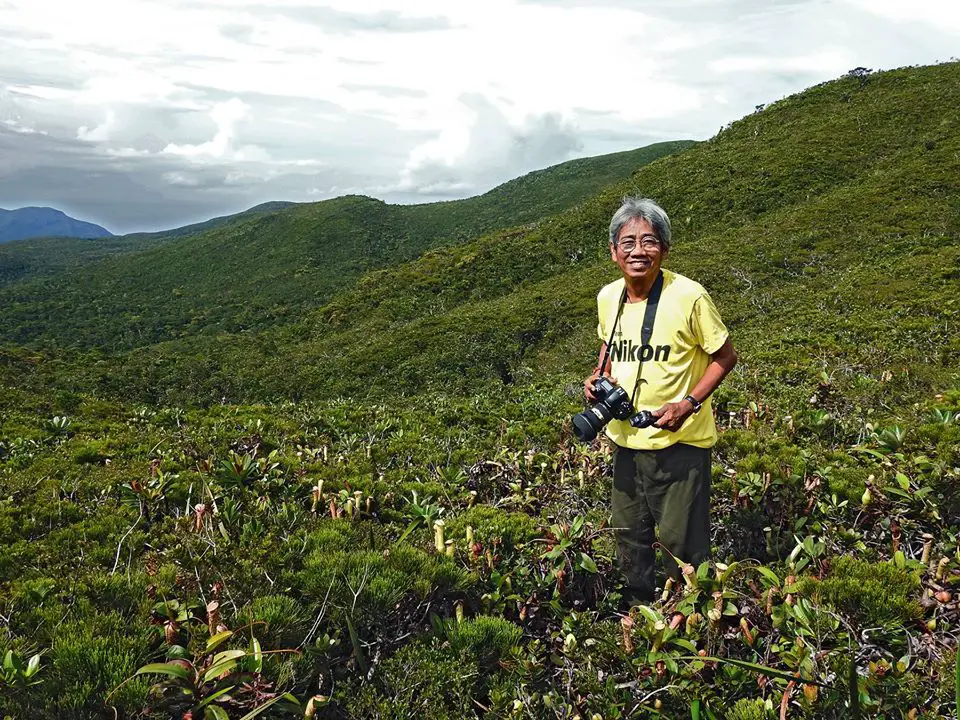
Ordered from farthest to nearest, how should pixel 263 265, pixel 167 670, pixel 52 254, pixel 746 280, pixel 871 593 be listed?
pixel 52 254, pixel 263 265, pixel 746 280, pixel 871 593, pixel 167 670

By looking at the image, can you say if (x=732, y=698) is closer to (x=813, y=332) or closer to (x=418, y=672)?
(x=418, y=672)

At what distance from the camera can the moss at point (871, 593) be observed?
309cm

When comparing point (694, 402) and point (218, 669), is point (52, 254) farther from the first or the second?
point (694, 402)

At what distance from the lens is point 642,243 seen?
3684 mm

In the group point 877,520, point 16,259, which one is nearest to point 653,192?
point 877,520

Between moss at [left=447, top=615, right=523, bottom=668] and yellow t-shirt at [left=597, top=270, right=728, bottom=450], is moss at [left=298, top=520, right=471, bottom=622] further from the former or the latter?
yellow t-shirt at [left=597, top=270, right=728, bottom=450]

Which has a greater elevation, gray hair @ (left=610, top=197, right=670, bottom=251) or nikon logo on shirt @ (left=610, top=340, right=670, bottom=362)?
gray hair @ (left=610, top=197, right=670, bottom=251)

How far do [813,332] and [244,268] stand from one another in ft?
202

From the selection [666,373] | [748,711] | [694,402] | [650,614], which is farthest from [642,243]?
[748,711]

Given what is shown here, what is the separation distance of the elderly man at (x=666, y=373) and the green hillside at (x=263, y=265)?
41138 mm

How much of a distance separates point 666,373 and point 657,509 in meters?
1.00

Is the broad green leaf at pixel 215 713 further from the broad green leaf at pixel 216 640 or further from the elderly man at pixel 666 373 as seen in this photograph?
the elderly man at pixel 666 373

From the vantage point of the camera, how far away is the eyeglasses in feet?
12.0

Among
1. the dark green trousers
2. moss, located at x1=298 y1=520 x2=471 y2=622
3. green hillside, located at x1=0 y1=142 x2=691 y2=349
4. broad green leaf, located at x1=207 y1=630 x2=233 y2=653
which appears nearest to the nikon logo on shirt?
the dark green trousers
